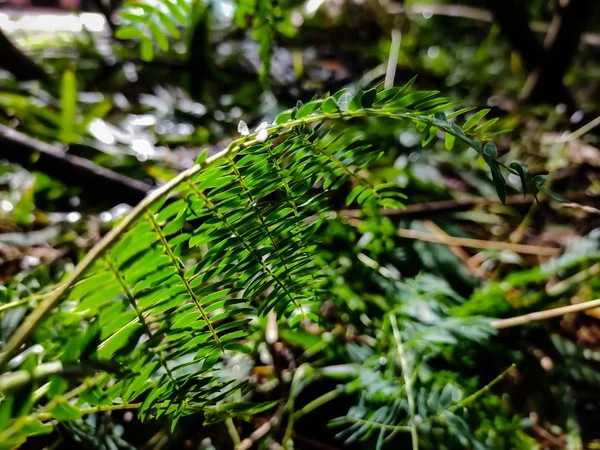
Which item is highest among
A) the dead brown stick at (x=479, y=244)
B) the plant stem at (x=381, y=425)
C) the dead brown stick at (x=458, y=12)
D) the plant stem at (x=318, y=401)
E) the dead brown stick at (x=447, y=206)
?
the dead brown stick at (x=458, y=12)

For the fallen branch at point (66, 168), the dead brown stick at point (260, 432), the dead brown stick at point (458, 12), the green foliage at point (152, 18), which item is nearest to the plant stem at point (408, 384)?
the dead brown stick at point (260, 432)

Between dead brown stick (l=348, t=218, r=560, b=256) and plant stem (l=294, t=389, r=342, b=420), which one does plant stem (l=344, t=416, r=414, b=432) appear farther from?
dead brown stick (l=348, t=218, r=560, b=256)

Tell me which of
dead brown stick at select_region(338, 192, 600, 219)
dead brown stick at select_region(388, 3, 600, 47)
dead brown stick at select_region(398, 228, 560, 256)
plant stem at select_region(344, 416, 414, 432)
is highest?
dead brown stick at select_region(388, 3, 600, 47)

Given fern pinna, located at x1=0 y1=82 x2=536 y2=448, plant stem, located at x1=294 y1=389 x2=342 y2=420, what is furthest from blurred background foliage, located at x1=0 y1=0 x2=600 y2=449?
fern pinna, located at x1=0 y1=82 x2=536 y2=448

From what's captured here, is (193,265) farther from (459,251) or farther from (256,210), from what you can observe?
(459,251)

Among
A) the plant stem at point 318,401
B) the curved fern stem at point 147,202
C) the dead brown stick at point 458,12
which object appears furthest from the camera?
the dead brown stick at point 458,12

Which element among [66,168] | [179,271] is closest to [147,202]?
[179,271]

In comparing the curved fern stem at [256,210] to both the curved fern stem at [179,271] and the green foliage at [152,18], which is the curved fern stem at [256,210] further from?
the green foliage at [152,18]
